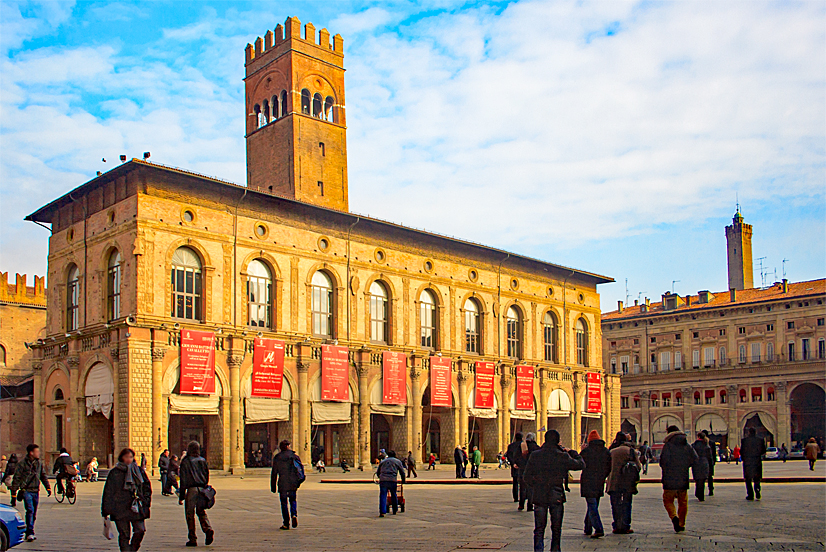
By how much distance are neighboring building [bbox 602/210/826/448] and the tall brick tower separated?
3981 centimetres

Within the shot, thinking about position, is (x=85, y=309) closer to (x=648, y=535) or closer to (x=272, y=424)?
(x=272, y=424)

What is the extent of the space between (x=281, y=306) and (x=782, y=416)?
1883 inches

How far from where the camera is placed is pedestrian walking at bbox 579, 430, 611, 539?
44.8 feet

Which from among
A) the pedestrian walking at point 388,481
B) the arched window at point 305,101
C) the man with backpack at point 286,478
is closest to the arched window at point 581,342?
the arched window at point 305,101

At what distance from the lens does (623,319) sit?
82.9 metres

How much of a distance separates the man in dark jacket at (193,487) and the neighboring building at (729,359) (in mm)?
64710

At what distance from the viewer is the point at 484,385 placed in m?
49.3

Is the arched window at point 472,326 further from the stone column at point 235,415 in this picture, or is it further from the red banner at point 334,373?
the stone column at point 235,415

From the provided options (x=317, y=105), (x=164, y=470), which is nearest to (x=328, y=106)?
(x=317, y=105)

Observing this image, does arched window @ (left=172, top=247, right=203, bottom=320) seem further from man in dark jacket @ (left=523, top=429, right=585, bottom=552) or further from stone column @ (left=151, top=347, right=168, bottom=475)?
man in dark jacket @ (left=523, top=429, right=585, bottom=552)

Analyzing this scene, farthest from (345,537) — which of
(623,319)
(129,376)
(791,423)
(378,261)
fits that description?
(623,319)

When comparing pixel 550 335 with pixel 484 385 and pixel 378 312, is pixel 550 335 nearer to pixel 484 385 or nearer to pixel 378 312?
pixel 484 385

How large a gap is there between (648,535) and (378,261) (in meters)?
32.3

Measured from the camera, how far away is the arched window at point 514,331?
2082 inches
